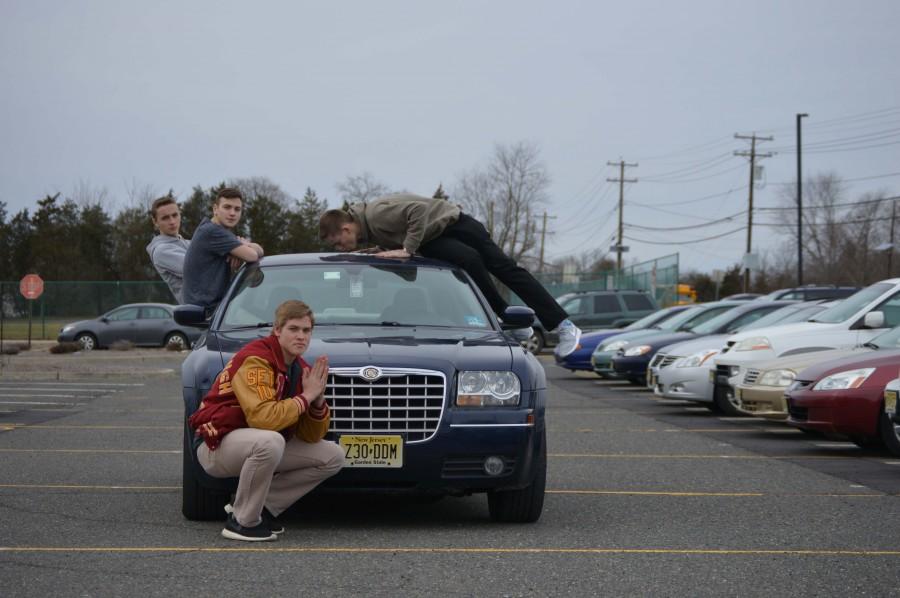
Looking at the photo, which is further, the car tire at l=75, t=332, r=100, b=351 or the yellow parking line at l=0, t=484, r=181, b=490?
the car tire at l=75, t=332, r=100, b=351

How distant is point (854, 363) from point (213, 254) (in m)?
6.29

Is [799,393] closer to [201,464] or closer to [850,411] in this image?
[850,411]

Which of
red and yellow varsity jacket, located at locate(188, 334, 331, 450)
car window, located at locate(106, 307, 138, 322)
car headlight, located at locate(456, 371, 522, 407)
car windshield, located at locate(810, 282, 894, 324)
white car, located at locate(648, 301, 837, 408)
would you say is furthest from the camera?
car window, located at locate(106, 307, 138, 322)

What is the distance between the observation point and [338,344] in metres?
6.73

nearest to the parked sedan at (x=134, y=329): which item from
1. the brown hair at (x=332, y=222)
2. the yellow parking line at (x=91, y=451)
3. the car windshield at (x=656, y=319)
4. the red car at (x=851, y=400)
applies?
the car windshield at (x=656, y=319)

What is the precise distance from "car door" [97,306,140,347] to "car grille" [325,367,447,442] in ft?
99.0

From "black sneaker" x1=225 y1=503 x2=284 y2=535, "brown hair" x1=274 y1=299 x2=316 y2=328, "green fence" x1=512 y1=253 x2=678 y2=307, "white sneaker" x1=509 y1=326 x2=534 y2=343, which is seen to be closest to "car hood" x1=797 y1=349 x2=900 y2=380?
"white sneaker" x1=509 y1=326 x2=534 y2=343

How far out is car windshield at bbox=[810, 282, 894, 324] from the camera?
14.8m

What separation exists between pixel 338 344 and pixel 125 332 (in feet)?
98.3

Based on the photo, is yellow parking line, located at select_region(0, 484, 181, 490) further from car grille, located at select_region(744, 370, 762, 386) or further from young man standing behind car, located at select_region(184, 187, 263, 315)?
car grille, located at select_region(744, 370, 762, 386)

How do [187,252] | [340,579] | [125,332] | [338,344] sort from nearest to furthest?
[340,579]
[338,344]
[187,252]
[125,332]

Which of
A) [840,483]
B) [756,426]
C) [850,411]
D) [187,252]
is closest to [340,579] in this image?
[187,252]

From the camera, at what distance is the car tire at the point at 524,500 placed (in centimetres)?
675

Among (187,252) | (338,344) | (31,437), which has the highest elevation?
(187,252)
